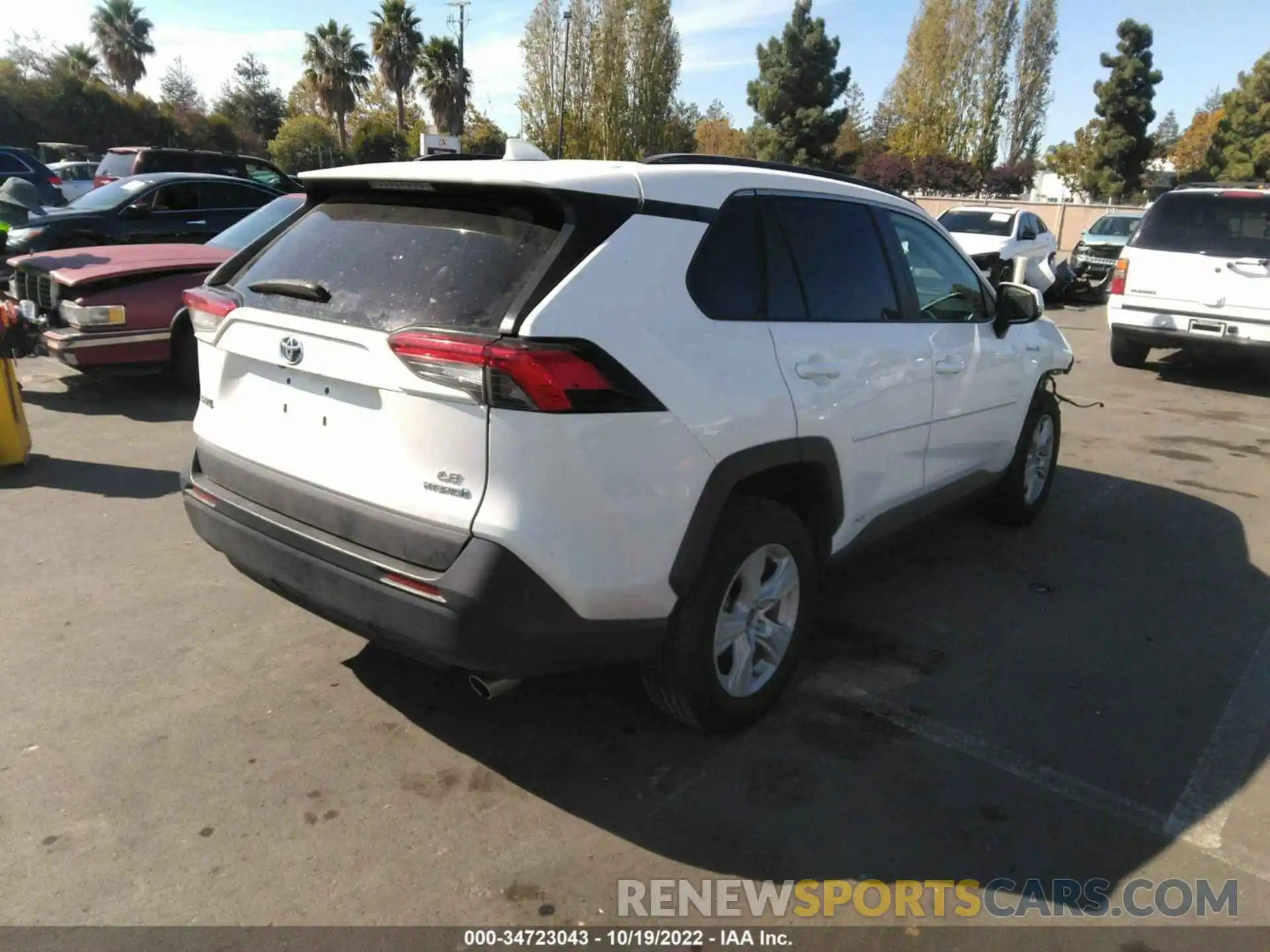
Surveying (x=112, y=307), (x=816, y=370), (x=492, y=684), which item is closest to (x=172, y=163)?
(x=112, y=307)

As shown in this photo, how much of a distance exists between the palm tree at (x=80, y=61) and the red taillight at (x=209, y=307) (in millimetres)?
52456

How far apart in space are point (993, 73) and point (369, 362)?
58019 mm

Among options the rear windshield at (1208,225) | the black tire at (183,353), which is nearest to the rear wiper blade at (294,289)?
the black tire at (183,353)

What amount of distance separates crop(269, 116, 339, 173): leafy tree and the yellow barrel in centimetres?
4249

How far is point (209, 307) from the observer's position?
326 cm

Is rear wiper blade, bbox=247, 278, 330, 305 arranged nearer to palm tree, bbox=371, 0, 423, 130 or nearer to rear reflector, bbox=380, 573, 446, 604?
rear reflector, bbox=380, 573, 446, 604

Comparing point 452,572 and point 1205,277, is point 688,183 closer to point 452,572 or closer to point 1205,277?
point 452,572

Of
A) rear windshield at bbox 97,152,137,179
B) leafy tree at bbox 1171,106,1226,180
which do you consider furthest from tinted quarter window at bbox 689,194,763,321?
leafy tree at bbox 1171,106,1226,180

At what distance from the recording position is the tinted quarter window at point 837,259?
11.4 feet

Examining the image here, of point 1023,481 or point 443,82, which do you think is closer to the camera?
point 1023,481

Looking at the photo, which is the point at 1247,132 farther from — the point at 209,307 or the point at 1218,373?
the point at 209,307

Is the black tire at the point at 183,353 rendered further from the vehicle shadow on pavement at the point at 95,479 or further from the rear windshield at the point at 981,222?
the rear windshield at the point at 981,222

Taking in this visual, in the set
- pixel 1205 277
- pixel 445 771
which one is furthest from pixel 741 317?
pixel 1205 277

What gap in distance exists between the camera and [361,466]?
2.77 meters
